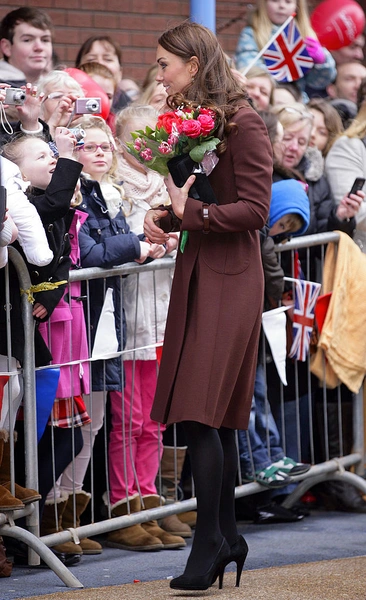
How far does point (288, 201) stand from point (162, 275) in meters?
0.80

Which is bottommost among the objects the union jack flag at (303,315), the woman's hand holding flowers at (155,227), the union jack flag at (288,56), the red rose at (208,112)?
the union jack flag at (303,315)

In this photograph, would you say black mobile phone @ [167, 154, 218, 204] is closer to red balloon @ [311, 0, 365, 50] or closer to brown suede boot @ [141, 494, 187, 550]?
brown suede boot @ [141, 494, 187, 550]

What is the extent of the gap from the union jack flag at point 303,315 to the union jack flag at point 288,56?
2.34 metres

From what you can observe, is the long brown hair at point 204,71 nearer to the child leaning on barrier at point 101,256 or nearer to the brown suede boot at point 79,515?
the child leaning on barrier at point 101,256

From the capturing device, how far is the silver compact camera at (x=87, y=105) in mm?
5098

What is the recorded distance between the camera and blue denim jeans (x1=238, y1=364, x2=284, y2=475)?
6012 millimetres

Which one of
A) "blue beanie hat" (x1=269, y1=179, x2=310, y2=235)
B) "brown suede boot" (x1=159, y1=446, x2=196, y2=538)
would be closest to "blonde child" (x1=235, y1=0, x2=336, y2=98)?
"blue beanie hat" (x1=269, y1=179, x2=310, y2=235)

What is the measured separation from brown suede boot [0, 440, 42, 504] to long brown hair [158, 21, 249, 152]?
63.1 inches

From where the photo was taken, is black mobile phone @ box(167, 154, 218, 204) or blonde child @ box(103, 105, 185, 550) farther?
blonde child @ box(103, 105, 185, 550)

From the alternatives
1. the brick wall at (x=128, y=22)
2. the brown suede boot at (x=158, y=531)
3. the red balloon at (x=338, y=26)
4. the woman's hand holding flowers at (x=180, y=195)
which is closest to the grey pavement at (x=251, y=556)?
the brown suede boot at (x=158, y=531)

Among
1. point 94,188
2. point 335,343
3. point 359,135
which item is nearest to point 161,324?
point 94,188

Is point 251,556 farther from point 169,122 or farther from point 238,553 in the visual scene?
point 169,122

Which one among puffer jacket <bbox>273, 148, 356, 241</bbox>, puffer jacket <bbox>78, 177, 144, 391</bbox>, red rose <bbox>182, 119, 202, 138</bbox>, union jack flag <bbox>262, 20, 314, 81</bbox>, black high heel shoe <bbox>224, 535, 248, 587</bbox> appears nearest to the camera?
red rose <bbox>182, 119, 202, 138</bbox>

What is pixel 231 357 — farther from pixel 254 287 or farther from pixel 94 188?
pixel 94 188
